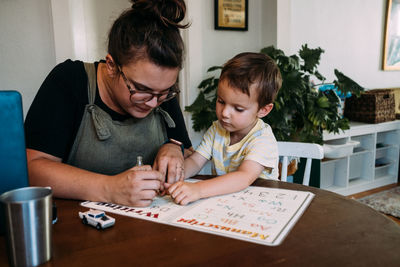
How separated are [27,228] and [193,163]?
32.5 inches

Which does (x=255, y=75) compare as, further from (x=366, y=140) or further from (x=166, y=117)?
(x=366, y=140)

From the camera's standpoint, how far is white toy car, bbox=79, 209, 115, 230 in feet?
2.58

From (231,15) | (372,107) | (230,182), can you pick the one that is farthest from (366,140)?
(230,182)

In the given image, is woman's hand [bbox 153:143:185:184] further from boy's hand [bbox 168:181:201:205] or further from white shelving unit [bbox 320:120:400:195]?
white shelving unit [bbox 320:120:400:195]

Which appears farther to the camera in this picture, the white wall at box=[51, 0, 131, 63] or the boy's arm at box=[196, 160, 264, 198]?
the white wall at box=[51, 0, 131, 63]

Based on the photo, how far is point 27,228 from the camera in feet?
1.90

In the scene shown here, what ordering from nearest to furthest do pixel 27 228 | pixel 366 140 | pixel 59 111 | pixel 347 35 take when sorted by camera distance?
1. pixel 27 228
2. pixel 59 111
3. pixel 366 140
4. pixel 347 35

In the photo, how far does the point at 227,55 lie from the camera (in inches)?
119

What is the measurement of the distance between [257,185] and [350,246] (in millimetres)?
462

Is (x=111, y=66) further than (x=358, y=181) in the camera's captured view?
No

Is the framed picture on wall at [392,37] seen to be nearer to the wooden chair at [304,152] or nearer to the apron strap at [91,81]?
the wooden chair at [304,152]

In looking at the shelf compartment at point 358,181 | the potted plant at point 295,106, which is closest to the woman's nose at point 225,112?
the potted plant at point 295,106

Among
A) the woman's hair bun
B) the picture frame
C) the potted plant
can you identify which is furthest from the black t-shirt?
the picture frame

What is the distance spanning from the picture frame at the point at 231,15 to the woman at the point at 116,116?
70.9 inches
